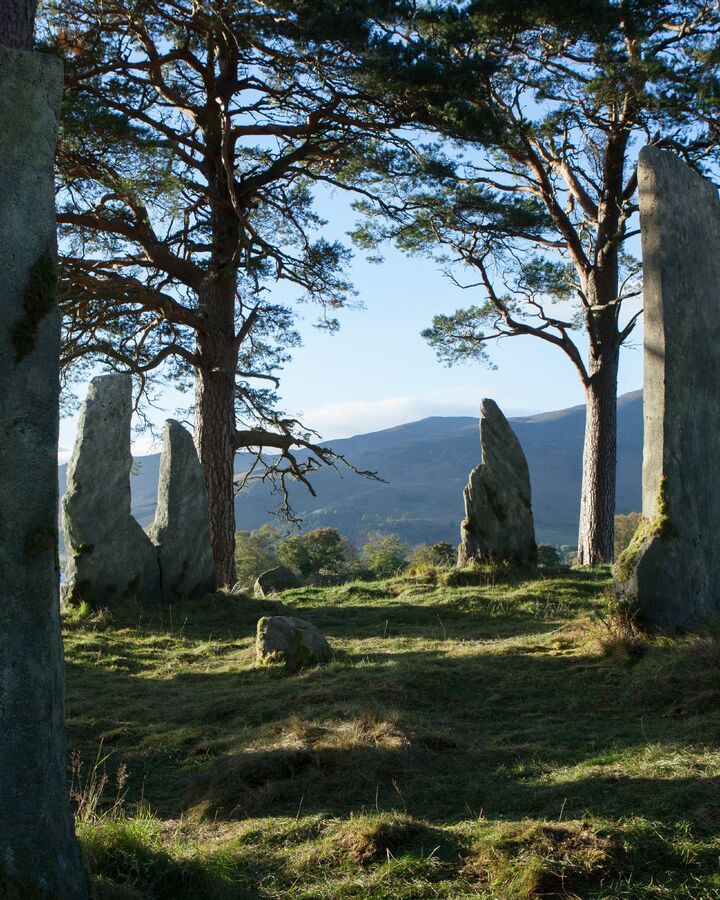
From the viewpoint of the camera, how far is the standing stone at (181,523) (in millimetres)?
12047

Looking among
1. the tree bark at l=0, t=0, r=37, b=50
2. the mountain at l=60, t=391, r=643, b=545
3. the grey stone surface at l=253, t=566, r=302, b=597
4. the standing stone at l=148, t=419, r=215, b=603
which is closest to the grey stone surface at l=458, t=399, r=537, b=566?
the grey stone surface at l=253, t=566, r=302, b=597

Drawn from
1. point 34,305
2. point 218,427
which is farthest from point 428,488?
point 34,305

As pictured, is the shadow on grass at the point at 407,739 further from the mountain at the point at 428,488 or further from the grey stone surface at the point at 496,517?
the mountain at the point at 428,488

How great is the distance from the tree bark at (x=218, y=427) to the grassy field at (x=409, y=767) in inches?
215

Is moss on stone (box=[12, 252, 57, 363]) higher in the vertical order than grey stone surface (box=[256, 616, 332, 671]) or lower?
higher

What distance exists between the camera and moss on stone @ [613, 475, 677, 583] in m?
7.73

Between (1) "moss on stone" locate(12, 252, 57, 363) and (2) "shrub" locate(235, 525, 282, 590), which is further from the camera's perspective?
(2) "shrub" locate(235, 525, 282, 590)

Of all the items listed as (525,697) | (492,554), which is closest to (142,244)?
(492,554)

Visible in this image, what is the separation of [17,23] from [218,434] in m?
10.7

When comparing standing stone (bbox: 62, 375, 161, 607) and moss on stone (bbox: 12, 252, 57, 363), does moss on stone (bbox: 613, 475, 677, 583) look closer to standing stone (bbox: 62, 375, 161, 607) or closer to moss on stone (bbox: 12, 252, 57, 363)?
moss on stone (bbox: 12, 252, 57, 363)

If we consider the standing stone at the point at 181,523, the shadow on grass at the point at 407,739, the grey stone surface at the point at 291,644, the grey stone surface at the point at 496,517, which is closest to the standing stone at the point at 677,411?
the shadow on grass at the point at 407,739

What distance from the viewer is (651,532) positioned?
7.81 metres

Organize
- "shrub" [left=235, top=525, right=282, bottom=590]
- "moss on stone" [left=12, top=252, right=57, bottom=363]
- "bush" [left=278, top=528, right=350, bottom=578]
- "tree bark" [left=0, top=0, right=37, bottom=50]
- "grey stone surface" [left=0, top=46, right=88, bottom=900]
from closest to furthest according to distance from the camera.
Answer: "grey stone surface" [left=0, top=46, right=88, bottom=900], "moss on stone" [left=12, top=252, right=57, bottom=363], "tree bark" [left=0, top=0, right=37, bottom=50], "bush" [left=278, top=528, right=350, bottom=578], "shrub" [left=235, top=525, right=282, bottom=590]

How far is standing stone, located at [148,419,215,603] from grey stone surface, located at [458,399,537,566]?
3.50 metres
